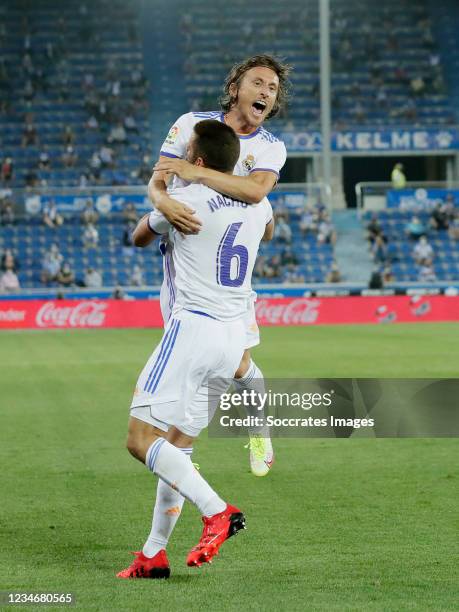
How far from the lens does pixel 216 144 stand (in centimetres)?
548

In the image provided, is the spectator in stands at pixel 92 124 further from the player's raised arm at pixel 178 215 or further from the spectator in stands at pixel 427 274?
the player's raised arm at pixel 178 215

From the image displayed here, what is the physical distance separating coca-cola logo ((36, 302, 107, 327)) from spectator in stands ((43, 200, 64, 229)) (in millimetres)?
6360

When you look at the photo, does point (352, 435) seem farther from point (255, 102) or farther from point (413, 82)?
point (413, 82)

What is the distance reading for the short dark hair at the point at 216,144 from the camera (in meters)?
5.43

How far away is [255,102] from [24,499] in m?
3.47

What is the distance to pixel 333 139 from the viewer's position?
4344cm

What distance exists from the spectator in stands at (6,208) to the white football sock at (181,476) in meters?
32.1

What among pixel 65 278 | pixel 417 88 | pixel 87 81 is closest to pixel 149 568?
pixel 65 278

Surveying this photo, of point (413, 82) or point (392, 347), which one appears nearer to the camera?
point (392, 347)

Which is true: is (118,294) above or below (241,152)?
below

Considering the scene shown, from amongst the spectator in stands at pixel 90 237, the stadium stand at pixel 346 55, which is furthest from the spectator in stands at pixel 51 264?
the stadium stand at pixel 346 55

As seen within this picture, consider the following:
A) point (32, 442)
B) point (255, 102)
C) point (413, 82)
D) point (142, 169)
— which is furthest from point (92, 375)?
point (413, 82)

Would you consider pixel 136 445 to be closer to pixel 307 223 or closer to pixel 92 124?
pixel 307 223

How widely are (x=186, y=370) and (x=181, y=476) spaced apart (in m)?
0.52
